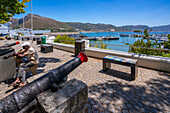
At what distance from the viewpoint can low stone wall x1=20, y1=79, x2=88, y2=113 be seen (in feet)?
5.38

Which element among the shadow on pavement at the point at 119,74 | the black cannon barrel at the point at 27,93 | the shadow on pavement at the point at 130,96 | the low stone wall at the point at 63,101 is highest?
the black cannon barrel at the point at 27,93

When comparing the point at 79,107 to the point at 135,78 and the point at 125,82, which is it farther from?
the point at 135,78

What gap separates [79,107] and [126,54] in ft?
18.0

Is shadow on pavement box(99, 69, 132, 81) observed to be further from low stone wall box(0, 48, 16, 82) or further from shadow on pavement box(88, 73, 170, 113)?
low stone wall box(0, 48, 16, 82)

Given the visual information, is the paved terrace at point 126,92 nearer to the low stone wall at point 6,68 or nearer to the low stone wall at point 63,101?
the low stone wall at point 6,68

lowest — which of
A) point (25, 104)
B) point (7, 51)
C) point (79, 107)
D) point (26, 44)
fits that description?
point (79, 107)

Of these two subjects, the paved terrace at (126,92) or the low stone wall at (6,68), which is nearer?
the paved terrace at (126,92)

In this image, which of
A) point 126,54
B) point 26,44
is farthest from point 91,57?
point 26,44

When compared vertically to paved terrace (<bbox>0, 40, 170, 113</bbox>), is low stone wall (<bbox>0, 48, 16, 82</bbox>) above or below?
above

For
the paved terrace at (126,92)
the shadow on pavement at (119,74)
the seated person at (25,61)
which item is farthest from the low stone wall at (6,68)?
the shadow on pavement at (119,74)

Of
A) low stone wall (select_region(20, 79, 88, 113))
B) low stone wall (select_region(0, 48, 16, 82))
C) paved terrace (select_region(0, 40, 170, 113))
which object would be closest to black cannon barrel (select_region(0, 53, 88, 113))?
low stone wall (select_region(20, 79, 88, 113))

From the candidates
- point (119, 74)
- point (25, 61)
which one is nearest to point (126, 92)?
point (119, 74)

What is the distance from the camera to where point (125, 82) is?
4441mm

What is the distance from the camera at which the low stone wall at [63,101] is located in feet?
5.38
